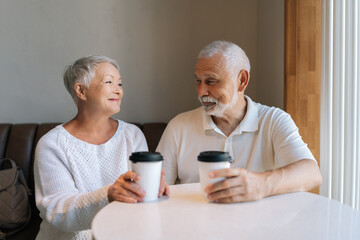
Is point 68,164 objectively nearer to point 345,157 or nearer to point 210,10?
point 345,157

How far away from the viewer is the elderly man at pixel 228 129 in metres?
1.64

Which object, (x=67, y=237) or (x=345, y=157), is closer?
(x=67, y=237)

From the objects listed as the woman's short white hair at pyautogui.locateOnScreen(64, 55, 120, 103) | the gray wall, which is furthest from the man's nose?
the gray wall

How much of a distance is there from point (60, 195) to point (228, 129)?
846 mm

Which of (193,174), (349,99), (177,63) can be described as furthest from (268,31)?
(193,174)

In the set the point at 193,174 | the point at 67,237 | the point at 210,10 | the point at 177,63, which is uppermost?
A: the point at 210,10

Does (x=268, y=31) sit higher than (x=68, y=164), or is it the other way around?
(x=268, y=31)

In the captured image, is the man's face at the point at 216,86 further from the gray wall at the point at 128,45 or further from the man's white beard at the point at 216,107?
the gray wall at the point at 128,45

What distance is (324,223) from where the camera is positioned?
944mm

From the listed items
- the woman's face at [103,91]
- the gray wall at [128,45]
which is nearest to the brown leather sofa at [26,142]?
the gray wall at [128,45]

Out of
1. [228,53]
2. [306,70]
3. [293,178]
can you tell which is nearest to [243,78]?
[228,53]

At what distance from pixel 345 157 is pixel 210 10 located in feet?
4.77

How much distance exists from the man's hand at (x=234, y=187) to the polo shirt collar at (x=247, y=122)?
561 mm

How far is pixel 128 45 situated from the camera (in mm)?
2549
